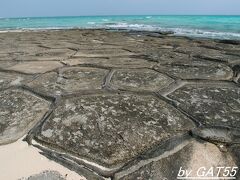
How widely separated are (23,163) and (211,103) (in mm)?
993

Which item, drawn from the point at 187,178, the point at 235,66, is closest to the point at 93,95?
the point at 187,178

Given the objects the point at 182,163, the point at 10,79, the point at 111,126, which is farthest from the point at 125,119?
the point at 10,79

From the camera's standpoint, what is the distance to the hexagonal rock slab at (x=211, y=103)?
1.37m

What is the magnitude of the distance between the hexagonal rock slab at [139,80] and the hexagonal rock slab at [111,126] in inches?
7.7

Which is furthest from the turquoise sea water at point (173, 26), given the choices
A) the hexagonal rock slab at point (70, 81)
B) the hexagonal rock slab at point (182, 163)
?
the hexagonal rock slab at point (182, 163)

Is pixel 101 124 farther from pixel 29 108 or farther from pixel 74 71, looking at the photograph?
pixel 74 71

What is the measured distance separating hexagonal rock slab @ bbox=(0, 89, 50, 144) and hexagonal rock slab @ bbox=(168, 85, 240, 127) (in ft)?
2.36

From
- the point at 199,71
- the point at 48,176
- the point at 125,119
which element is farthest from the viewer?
the point at 199,71

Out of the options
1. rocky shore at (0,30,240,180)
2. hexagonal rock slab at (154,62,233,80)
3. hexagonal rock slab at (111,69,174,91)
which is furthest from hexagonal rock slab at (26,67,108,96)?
hexagonal rock slab at (154,62,233,80)

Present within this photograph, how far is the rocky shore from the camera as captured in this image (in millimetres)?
1064

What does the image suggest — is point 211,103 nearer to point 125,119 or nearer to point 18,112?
point 125,119

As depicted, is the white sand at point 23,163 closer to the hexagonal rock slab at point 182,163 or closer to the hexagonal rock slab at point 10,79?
the hexagonal rock slab at point 182,163

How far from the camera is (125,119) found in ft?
4.39

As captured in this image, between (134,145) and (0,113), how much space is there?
0.72 m
